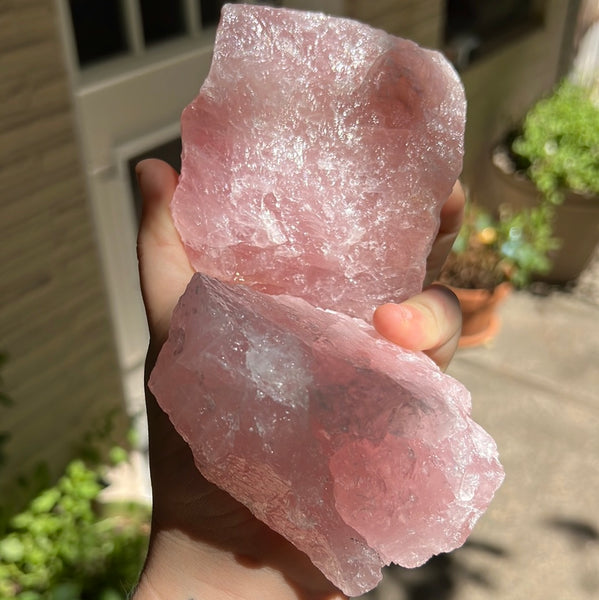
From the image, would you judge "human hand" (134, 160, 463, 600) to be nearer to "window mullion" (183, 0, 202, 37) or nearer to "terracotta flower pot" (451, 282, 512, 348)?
"window mullion" (183, 0, 202, 37)

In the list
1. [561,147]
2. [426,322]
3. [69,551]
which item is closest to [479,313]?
[561,147]

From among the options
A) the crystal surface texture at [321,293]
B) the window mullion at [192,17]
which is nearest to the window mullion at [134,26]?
the window mullion at [192,17]

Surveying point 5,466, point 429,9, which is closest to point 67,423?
point 5,466

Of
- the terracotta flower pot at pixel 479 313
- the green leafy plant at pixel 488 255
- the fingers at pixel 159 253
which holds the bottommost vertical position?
the terracotta flower pot at pixel 479 313

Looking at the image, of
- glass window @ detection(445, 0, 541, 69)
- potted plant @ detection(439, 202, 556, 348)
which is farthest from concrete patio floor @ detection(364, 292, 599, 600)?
glass window @ detection(445, 0, 541, 69)

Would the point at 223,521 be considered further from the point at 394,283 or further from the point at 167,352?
the point at 394,283

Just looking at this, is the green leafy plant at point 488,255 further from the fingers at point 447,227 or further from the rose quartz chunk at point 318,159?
the rose quartz chunk at point 318,159
